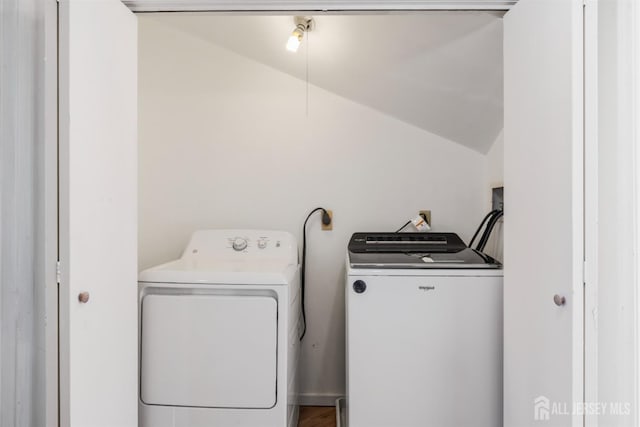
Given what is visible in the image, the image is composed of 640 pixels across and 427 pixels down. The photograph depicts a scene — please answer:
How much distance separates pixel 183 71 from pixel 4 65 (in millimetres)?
1300

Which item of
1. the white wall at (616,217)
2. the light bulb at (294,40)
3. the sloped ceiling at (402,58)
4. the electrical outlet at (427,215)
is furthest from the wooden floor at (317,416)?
the light bulb at (294,40)

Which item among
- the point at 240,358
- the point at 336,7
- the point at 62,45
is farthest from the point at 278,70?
the point at 240,358

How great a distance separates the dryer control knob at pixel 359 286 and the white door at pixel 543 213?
53 centimetres

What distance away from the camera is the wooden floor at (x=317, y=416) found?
190cm

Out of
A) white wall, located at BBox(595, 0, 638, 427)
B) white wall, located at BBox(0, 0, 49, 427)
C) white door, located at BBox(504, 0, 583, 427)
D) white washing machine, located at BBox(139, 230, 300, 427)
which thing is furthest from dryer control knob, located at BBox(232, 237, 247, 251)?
white wall, located at BBox(595, 0, 638, 427)

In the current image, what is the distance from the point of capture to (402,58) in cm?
162

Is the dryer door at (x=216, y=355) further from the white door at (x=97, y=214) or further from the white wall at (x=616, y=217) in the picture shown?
the white wall at (x=616, y=217)

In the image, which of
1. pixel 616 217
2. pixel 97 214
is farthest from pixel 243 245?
pixel 616 217

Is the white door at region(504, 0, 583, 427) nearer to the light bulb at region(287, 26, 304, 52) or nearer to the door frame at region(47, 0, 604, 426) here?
the door frame at region(47, 0, 604, 426)

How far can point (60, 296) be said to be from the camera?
38.0 inches

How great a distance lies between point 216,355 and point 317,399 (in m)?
0.99

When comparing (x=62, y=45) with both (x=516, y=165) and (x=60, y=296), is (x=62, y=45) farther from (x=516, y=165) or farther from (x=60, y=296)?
(x=516, y=165)

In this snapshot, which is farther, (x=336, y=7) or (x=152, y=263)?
(x=152, y=263)

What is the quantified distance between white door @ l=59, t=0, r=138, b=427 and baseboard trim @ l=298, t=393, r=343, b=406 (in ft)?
3.51
